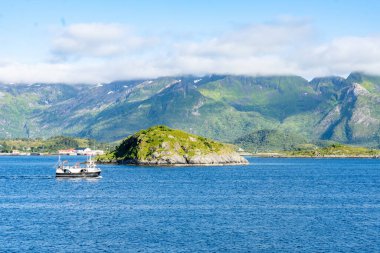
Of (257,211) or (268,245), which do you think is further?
(257,211)

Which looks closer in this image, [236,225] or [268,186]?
[236,225]

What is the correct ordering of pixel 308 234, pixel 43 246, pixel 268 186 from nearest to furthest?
pixel 43 246, pixel 308 234, pixel 268 186

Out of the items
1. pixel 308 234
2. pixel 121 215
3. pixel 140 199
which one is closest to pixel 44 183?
pixel 140 199

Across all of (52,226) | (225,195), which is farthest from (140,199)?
(52,226)

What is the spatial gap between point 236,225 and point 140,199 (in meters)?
45.9

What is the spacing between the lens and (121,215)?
385 ft

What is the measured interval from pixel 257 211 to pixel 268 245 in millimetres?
36708

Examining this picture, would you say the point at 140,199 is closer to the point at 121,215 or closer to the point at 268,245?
the point at 121,215

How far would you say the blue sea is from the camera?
88500 millimetres

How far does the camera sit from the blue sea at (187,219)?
88.5 m

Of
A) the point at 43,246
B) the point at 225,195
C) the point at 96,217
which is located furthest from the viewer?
the point at 225,195

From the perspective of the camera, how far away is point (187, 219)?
113 metres

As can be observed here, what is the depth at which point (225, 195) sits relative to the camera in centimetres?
15888

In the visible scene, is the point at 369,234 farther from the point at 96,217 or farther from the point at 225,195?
the point at 225,195
